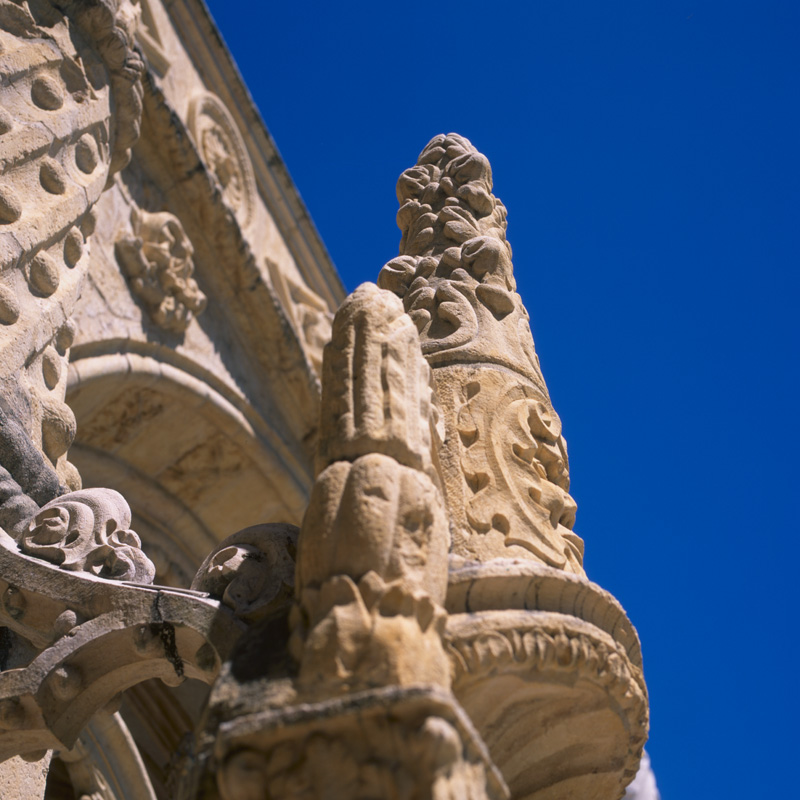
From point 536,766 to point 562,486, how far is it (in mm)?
598

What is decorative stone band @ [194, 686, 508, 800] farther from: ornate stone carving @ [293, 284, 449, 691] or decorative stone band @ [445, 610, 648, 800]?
decorative stone band @ [445, 610, 648, 800]

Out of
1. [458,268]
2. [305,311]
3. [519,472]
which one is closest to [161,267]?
[305,311]

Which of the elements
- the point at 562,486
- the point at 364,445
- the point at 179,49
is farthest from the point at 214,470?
the point at 364,445

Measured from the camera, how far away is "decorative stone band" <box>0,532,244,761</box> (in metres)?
1.86

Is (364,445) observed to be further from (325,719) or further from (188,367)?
(188,367)

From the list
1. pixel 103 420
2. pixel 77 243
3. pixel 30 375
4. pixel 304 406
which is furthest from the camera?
pixel 304 406

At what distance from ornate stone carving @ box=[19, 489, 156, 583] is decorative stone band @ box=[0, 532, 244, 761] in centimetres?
10

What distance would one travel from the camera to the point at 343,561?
1.50 metres

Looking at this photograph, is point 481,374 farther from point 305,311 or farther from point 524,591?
point 305,311

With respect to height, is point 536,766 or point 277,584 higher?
point 277,584

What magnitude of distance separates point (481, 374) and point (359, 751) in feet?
3.73

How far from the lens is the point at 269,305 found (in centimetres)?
612

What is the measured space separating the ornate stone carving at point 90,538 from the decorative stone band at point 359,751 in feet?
2.63

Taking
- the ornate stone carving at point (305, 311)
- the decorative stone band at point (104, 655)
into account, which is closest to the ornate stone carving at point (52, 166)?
the decorative stone band at point (104, 655)
